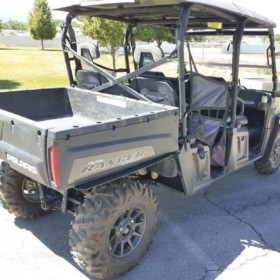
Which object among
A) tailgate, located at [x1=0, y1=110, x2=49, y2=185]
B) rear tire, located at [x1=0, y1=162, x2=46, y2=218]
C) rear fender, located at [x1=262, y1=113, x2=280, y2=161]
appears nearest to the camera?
tailgate, located at [x1=0, y1=110, x2=49, y2=185]

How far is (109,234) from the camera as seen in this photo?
2949mm

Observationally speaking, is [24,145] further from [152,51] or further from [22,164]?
[152,51]

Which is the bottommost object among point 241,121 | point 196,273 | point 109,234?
point 196,273

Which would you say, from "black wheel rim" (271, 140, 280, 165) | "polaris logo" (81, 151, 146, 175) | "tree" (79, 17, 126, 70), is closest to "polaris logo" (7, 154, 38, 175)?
"polaris logo" (81, 151, 146, 175)

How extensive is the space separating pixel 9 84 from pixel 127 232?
11.7 meters

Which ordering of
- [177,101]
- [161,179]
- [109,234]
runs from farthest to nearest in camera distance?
[161,179] → [177,101] → [109,234]

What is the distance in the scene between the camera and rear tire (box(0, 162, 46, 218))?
3641 millimetres

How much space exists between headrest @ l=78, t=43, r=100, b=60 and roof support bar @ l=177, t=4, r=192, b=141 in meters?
1.16

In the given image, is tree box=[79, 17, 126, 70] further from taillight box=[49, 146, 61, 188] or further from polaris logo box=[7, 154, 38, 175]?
taillight box=[49, 146, 61, 188]

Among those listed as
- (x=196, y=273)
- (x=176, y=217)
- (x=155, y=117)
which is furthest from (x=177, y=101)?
(x=196, y=273)

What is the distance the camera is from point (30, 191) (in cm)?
388

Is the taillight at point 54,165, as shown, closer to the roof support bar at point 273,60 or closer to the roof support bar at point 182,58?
the roof support bar at point 182,58

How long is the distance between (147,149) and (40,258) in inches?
54.1

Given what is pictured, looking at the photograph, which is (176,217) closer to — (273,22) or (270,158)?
(270,158)
